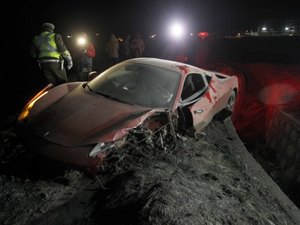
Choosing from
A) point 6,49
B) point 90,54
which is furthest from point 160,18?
point 90,54

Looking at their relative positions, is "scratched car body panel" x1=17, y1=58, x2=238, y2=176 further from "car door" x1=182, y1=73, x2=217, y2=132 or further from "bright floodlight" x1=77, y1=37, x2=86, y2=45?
"bright floodlight" x1=77, y1=37, x2=86, y2=45

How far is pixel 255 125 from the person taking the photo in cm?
1098

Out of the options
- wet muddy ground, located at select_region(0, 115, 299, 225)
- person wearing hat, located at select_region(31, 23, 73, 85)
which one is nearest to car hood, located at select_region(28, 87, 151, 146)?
wet muddy ground, located at select_region(0, 115, 299, 225)

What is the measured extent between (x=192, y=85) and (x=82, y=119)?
8.05ft

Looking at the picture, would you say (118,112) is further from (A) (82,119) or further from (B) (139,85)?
(B) (139,85)

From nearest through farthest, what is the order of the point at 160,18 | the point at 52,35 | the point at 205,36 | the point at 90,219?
the point at 90,219, the point at 52,35, the point at 205,36, the point at 160,18

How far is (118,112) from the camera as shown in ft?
15.2

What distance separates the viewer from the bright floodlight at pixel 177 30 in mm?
14344

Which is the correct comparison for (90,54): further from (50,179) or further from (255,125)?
(50,179)

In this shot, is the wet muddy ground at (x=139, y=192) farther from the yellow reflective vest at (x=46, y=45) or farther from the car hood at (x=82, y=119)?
the yellow reflective vest at (x=46, y=45)

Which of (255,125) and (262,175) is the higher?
(262,175)

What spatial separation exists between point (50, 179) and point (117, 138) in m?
1.01

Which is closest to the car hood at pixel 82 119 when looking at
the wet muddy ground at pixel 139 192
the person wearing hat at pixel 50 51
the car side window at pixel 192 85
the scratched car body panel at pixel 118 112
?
the scratched car body panel at pixel 118 112

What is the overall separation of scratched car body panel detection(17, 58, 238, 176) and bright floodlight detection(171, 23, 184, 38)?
8283 mm
